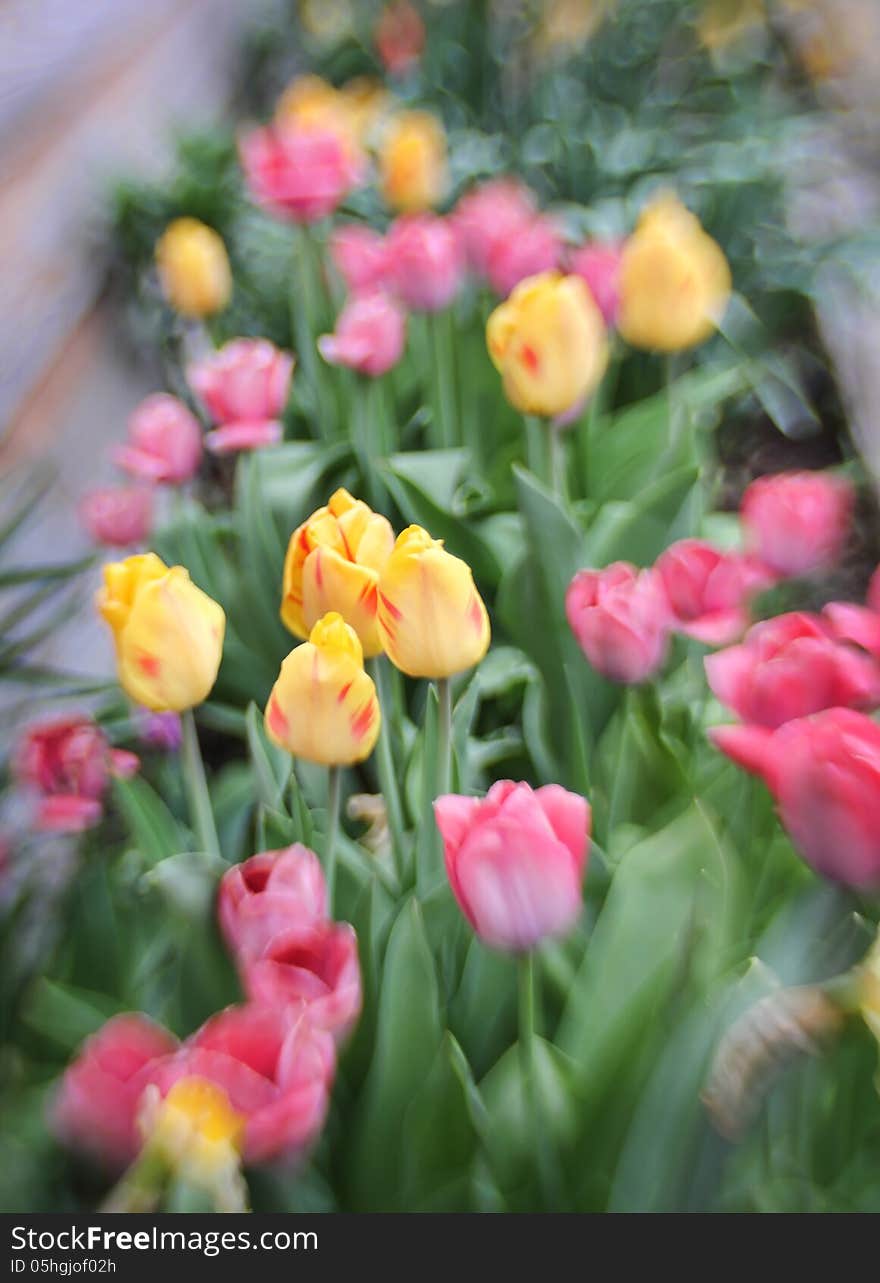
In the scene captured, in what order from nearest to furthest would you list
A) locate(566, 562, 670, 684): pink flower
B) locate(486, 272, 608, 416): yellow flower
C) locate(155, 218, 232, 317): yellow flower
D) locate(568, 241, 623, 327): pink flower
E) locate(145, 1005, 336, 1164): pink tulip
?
locate(145, 1005, 336, 1164): pink tulip
locate(566, 562, 670, 684): pink flower
locate(486, 272, 608, 416): yellow flower
locate(568, 241, 623, 327): pink flower
locate(155, 218, 232, 317): yellow flower

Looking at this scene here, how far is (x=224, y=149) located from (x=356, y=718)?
1417mm

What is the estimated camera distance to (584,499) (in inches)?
40.3

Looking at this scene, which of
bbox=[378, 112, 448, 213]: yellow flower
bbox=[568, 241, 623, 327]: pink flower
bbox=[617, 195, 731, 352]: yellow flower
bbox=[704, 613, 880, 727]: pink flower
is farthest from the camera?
bbox=[378, 112, 448, 213]: yellow flower

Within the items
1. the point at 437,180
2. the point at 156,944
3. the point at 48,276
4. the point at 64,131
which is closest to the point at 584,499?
the point at 437,180

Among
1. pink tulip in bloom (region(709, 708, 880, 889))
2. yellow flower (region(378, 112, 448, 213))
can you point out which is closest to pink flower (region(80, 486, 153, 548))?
pink tulip in bloom (region(709, 708, 880, 889))

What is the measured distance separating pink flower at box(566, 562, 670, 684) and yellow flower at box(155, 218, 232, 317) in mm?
666

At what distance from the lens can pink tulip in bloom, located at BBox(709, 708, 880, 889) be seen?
0.37m

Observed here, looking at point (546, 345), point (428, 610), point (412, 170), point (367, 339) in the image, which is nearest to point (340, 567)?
point (428, 610)

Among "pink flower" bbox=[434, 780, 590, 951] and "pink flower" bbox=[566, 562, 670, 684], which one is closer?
"pink flower" bbox=[434, 780, 590, 951]

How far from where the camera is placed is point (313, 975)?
0.37 meters

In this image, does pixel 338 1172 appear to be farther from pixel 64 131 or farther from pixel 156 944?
pixel 64 131

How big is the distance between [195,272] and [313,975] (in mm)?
851

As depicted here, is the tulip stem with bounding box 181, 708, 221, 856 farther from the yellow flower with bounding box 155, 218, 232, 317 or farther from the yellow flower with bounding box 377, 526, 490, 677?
the yellow flower with bounding box 155, 218, 232, 317

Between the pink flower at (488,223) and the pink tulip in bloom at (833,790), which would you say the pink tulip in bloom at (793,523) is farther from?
the pink flower at (488,223)
